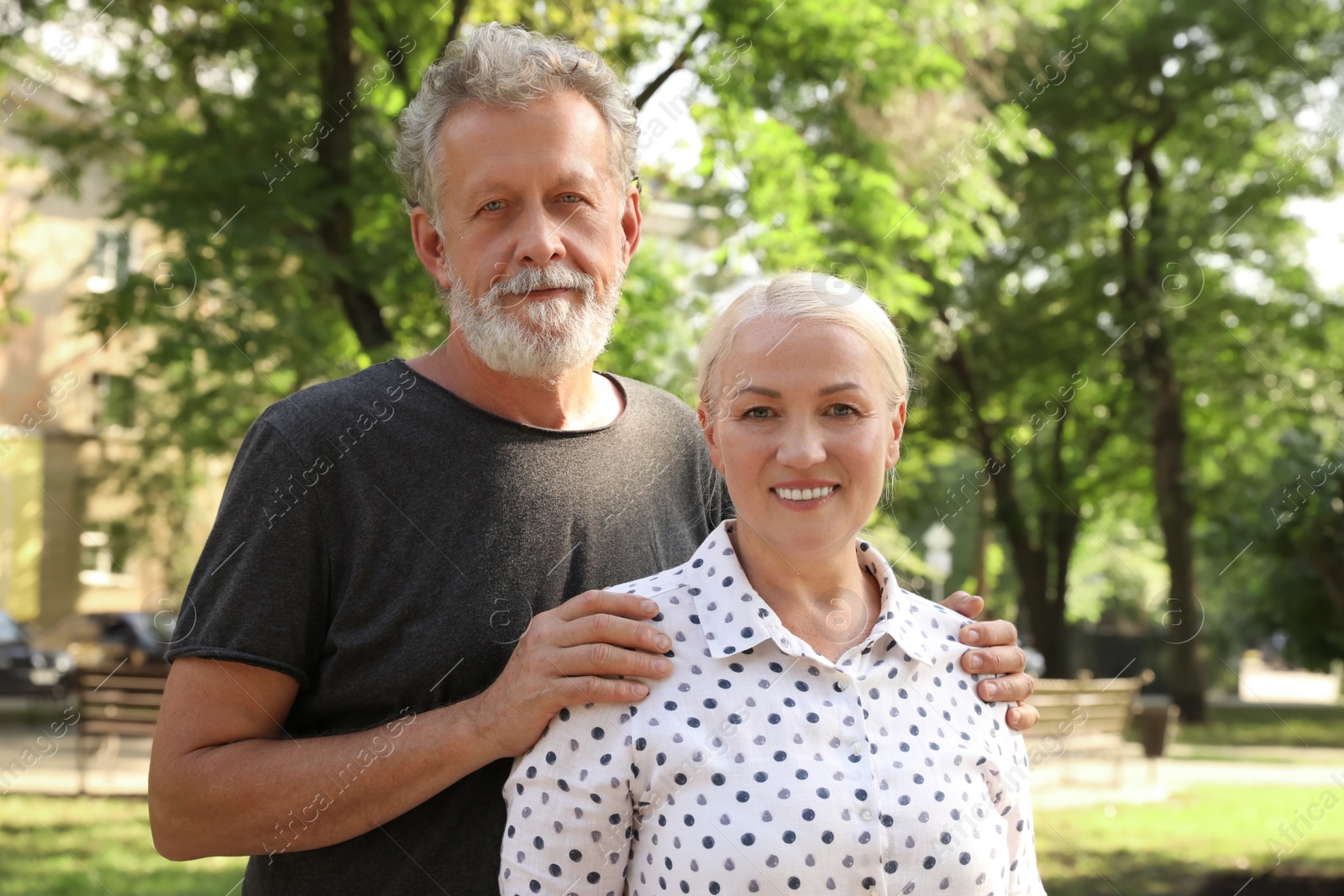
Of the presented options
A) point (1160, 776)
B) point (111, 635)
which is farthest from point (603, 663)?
point (111, 635)

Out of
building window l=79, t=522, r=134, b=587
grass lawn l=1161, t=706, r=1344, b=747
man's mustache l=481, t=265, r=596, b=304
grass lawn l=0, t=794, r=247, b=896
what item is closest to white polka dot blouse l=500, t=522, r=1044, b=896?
man's mustache l=481, t=265, r=596, b=304

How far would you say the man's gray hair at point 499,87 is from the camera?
238cm

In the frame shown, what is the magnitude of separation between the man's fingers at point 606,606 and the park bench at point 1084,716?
8.65 metres

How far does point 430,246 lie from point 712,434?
2.61ft

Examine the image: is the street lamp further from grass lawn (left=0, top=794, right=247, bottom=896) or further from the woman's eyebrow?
the woman's eyebrow

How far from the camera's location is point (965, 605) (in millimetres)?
2441

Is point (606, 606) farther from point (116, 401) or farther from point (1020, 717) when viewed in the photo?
point (116, 401)

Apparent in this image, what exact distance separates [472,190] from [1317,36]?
61.5 ft

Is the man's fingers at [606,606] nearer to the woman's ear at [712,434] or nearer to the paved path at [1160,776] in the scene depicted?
the woman's ear at [712,434]

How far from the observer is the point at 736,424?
2061mm

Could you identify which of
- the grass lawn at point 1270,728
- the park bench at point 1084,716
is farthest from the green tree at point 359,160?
the grass lawn at point 1270,728

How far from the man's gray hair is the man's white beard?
0.25 meters

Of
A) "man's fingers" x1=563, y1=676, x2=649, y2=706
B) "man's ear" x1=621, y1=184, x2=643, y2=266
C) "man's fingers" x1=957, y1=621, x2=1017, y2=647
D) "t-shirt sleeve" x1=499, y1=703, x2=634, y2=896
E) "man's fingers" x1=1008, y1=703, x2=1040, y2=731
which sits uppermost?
"man's ear" x1=621, y1=184, x2=643, y2=266

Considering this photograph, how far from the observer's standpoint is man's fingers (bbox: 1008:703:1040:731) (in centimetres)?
222
